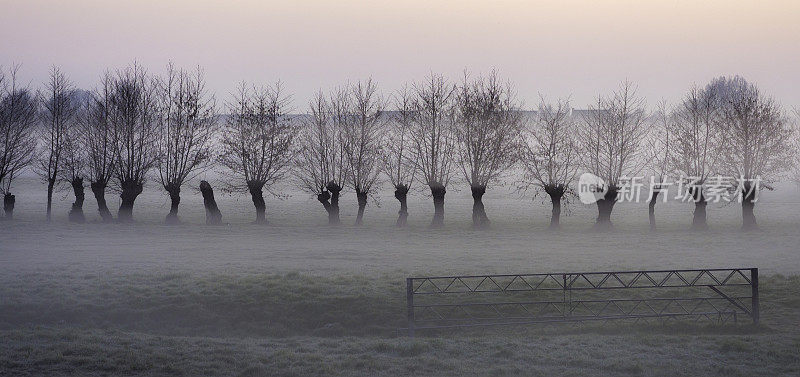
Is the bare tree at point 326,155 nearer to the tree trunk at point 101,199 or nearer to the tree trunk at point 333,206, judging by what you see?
the tree trunk at point 333,206

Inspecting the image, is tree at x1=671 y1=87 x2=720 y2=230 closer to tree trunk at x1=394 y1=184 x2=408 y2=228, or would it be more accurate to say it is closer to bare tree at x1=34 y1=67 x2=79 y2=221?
tree trunk at x1=394 y1=184 x2=408 y2=228

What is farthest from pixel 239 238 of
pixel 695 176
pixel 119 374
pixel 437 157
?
pixel 695 176

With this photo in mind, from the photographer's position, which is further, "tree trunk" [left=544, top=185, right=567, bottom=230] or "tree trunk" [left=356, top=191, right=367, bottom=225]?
"tree trunk" [left=356, top=191, right=367, bottom=225]

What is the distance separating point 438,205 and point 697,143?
18.9 m

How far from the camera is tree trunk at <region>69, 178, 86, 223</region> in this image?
51406mm

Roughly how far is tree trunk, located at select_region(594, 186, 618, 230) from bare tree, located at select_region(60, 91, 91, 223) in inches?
1383

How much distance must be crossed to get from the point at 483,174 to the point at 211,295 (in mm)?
30923

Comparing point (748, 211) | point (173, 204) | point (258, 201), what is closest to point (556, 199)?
point (748, 211)

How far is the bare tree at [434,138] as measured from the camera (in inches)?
2068

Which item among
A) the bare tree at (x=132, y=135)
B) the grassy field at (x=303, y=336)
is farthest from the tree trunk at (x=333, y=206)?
the grassy field at (x=303, y=336)

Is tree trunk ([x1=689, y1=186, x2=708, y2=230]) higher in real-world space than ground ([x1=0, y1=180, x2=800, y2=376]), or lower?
higher

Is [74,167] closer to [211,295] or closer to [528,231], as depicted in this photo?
[528,231]

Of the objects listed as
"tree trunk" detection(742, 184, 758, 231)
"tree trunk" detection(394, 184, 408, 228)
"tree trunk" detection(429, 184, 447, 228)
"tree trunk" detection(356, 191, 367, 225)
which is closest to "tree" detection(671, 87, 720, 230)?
"tree trunk" detection(742, 184, 758, 231)

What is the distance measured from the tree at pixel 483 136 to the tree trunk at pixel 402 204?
4.39 meters
